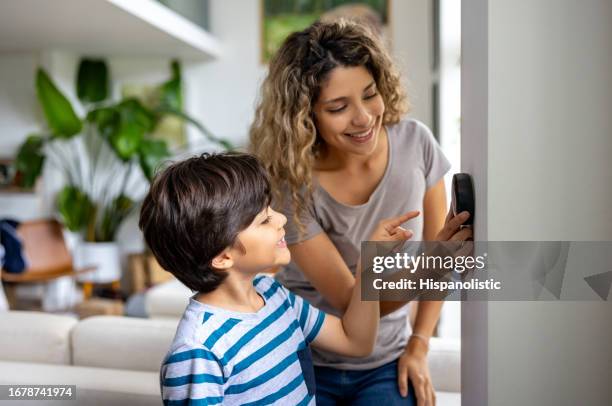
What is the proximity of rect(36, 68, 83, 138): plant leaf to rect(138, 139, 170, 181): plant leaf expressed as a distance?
20.7 inches

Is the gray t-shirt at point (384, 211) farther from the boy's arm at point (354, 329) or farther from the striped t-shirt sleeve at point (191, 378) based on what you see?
the striped t-shirt sleeve at point (191, 378)

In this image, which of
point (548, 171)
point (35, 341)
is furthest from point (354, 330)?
point (35, 341)

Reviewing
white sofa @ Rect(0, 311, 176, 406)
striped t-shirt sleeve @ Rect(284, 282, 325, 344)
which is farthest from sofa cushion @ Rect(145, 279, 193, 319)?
striped t-shirt sleeve @ Rect(284, 282, 325, 344)

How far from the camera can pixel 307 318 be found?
3.93 ft

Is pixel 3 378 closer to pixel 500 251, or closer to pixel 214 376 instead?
pixel 214 376

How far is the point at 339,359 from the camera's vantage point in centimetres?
138

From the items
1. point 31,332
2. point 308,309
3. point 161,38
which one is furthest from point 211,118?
point 308,309

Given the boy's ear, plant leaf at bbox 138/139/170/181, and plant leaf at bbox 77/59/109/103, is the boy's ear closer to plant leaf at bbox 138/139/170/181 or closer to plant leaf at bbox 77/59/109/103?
plant leaf at bbox 138/139/170/181

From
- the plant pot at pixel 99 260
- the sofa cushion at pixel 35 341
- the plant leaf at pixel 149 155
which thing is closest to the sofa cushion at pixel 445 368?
the sofa cushion at pixel 35 341

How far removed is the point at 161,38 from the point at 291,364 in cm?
440

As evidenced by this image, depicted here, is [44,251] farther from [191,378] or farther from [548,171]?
[548,171]

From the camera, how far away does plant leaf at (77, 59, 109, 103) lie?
5652 millimetres

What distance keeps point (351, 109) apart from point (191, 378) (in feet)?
2.07

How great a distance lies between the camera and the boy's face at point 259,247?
104cm
